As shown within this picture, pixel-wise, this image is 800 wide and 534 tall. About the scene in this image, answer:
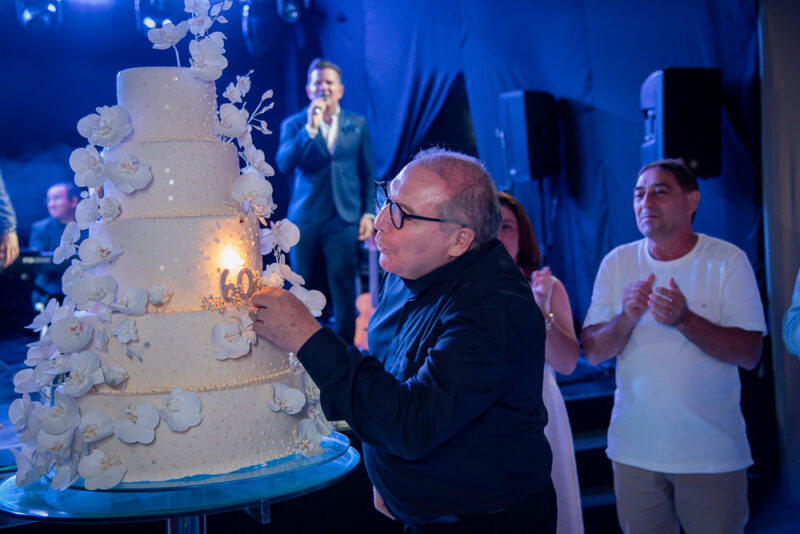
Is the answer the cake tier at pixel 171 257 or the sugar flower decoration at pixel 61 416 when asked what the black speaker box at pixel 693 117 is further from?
the sugar flower decoration at pixel 61 416

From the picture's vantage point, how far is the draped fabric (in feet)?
17.3

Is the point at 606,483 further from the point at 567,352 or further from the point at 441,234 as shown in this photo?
the point at 441,234

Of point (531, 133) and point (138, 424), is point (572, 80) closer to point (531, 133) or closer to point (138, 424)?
point (531, 133)

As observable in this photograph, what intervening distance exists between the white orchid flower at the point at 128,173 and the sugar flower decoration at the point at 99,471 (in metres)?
0.69

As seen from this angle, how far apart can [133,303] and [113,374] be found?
188 mm

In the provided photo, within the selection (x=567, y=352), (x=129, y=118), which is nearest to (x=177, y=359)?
(x=129, y=118)

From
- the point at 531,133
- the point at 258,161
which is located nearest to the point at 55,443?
the point at 258,161

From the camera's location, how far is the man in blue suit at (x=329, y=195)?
5715 mm

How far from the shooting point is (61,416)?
5.98ft

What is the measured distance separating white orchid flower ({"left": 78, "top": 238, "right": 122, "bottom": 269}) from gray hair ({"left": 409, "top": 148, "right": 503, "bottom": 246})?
0.84 meters

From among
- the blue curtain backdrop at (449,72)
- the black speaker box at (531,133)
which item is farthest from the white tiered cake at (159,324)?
the black speaker box at (531,133)

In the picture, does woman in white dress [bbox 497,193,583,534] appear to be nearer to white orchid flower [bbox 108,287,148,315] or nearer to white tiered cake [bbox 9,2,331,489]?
white tiered cake [bbox 9,2,331,489]

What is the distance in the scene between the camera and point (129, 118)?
2010 millimetres

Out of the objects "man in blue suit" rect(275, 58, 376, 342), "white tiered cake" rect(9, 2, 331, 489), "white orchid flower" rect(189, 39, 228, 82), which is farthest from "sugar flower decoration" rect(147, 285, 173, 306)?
"man in blue suit" rect(275, 58, 376, 342)
